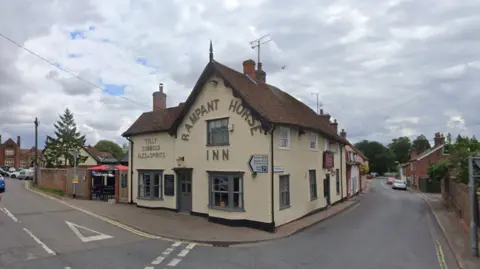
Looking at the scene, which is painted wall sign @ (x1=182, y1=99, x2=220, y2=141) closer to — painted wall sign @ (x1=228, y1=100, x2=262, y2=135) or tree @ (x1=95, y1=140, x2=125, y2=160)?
painted wall sign @ (x1=228, y1=100, x2=262, y2=135)

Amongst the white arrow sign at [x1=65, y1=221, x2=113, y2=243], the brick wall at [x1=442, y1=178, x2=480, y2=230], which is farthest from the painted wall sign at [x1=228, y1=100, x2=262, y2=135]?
the brick wall at [x1=442, y1=178, x2=480, y2=230]

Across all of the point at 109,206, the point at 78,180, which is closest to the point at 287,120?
the point at 109,206

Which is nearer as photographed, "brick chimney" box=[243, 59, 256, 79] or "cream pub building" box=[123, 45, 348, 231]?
"cream pub building" box=[123, 45, 348, 231]

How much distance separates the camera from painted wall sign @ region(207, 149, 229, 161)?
16.5m

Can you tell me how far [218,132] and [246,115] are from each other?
1939 mm

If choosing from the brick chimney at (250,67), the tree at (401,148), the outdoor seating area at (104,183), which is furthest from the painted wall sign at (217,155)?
the tree at (401,148)

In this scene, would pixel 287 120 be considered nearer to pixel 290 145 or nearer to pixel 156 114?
pixel 290 145

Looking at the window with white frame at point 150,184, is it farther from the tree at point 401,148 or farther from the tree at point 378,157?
the tree at point 401,148

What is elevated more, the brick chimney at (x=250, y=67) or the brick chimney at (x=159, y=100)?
the brick chimney at (x=250, y=67)

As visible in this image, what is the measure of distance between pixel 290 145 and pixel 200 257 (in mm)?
7805

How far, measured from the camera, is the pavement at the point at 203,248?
1003cm

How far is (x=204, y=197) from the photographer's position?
17297 mm

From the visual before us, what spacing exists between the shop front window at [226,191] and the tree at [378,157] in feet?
363

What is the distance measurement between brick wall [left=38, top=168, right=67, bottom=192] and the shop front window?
1667cm
